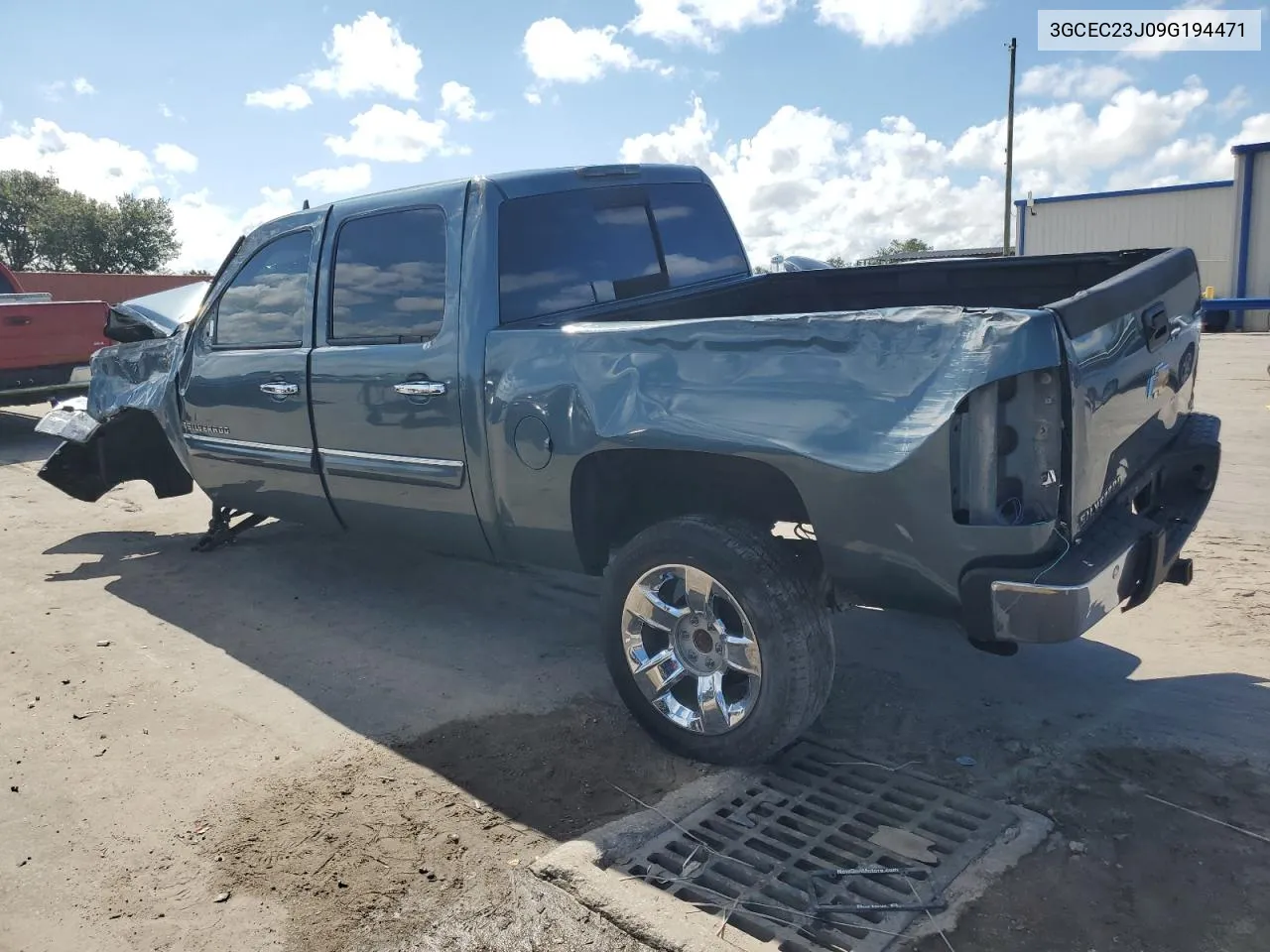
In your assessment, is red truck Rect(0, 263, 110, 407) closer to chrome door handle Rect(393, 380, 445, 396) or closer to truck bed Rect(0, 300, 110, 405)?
truck bed Rect(0, 300, 110, 405)

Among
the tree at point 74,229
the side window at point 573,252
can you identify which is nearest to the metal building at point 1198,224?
the side window at point 573,252

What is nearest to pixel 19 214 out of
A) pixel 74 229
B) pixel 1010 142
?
pixel 74 229

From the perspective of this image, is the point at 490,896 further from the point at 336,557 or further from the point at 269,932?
the point at 336,557

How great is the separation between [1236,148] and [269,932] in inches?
1131

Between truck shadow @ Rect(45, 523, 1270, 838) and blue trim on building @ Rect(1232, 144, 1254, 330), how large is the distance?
2597 centimetres

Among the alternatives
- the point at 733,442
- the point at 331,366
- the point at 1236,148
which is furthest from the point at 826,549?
the point at 1236,148

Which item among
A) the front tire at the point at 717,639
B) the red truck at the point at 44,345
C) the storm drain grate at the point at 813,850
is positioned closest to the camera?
the storm drain grate at the point at 813,850

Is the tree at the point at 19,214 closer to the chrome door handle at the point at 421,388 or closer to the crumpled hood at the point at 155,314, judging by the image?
the crumpled hood at the point at 155,314

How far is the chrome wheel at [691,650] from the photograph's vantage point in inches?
128

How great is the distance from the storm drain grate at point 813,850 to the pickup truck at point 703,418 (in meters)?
0.24

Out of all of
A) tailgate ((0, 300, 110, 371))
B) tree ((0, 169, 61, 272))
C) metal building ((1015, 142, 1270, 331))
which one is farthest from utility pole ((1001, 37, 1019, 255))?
tree ((0, 169, 61, 272))

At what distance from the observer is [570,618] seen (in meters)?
4.98

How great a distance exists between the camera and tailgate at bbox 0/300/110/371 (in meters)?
10.4

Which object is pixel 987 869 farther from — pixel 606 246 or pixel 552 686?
pixel 606 246
